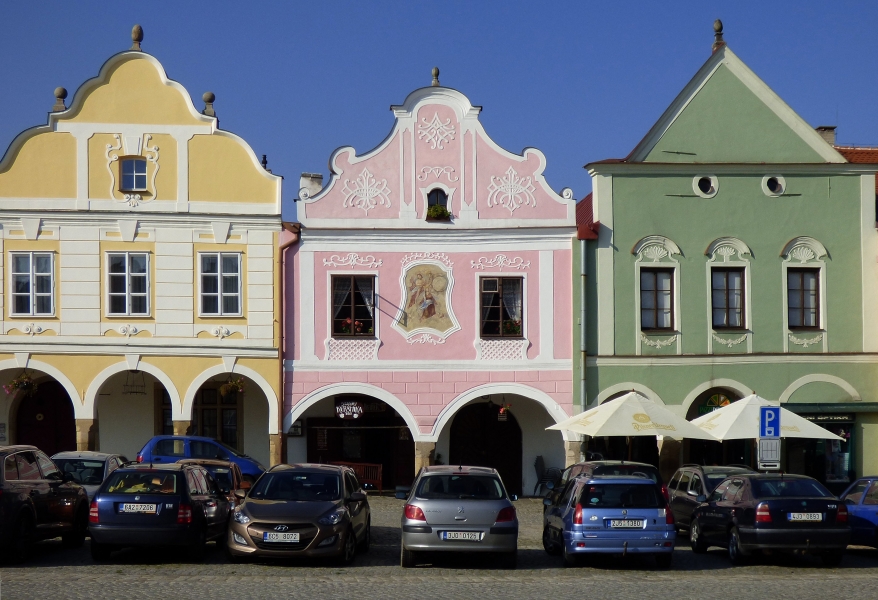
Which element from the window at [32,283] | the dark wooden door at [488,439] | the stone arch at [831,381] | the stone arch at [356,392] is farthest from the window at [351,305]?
the stone arch at [831,381]

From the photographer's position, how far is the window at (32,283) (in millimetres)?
29516

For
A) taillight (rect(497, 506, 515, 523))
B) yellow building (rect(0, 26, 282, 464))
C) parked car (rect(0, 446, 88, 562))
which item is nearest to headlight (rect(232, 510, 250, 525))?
parked car (rect(0, 446, 88, 562))

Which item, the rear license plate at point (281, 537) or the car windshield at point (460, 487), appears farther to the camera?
the car windshield at point (460, 487)

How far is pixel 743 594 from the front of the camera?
1534 cm

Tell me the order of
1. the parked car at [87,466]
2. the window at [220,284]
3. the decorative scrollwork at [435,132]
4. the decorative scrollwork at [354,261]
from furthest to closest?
the decorative scrollwork at [435,132] → the decorative scrollwork at [354,261] → the window at [220,284] → the parked car at [87,466]

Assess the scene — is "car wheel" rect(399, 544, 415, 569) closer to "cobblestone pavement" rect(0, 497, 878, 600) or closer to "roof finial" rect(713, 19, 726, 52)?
"cobblestone pavement" rect(0, 497, 878, 600)

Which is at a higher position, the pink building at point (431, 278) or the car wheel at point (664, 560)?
the pink building at point (431, 278)

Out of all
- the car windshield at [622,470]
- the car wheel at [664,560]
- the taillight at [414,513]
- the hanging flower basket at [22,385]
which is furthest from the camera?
the hanging flower basket at [22,385]

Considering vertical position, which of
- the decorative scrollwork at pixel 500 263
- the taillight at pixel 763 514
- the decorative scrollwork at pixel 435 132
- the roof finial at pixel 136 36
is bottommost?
the taillight at pixel 763 514

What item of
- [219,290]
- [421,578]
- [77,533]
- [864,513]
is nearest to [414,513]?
[421,578]

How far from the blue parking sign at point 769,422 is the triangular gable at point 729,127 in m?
10.3

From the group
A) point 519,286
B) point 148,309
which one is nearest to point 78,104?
point 148,309

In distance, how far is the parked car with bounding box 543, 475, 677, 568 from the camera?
17141 mm

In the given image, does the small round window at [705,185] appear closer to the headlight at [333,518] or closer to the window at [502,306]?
the window at [502,306]
